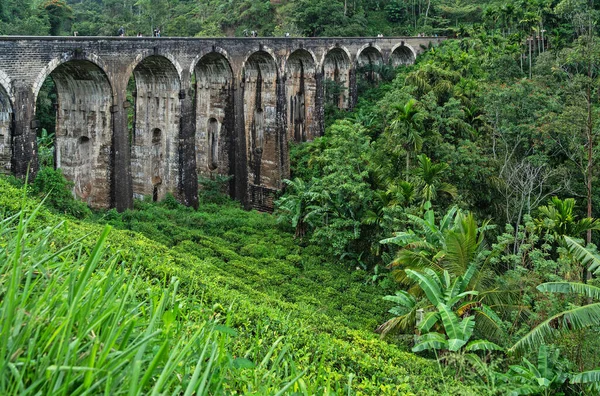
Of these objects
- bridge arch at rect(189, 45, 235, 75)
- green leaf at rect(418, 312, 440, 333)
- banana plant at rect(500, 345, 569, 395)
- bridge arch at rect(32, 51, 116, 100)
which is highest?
bridge arch at rect(189, 45, 235, 75)

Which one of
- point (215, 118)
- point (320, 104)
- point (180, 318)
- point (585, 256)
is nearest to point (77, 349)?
point (180, 318)

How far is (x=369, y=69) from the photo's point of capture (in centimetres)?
3900

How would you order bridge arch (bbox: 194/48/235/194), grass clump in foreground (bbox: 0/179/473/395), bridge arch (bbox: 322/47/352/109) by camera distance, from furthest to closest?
bridge arch (bbox: 322/47/352/109), bridge arch (bbox: 194/48/235/194), grass clump in foreground (bbox: 0/179/473/395)

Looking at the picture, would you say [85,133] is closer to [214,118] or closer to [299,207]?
[299,207]

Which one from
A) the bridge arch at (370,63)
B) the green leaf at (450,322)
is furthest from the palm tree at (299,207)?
the bridge arch at (370,63)

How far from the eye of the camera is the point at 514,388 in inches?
374

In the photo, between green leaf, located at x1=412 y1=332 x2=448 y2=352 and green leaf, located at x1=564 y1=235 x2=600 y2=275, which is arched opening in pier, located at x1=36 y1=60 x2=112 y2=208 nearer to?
green leaf, located at x1=412 y1=332 x2=448 y2=352

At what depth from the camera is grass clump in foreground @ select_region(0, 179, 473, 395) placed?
7.70 ft

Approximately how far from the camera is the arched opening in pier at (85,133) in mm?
19953

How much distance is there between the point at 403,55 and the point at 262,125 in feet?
54.2

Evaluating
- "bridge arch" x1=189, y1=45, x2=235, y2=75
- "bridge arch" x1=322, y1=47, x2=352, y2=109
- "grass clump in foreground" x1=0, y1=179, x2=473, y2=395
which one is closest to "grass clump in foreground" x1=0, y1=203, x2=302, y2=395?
"grass clump in foreground" x1=0, y1=179, x2=473, y2=395

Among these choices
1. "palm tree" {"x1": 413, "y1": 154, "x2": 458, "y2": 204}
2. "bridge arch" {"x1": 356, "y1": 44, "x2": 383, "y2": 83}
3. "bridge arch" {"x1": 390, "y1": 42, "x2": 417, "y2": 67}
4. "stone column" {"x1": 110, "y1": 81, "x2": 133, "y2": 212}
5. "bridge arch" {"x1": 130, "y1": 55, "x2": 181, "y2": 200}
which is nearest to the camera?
"palm tree" {"x1": 413, "y1": 154, "x2": 458, "y2": 204}

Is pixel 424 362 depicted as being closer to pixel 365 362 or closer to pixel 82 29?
pixel 365 362

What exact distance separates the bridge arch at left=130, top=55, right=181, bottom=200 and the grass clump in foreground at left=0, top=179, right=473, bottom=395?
5.27 ft
